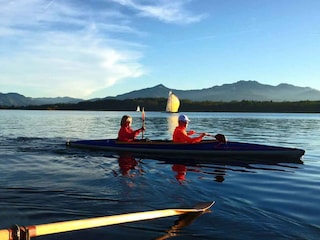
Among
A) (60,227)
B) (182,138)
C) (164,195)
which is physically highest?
(182,138)

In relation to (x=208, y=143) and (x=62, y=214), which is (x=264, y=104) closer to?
(x=208, y=143)

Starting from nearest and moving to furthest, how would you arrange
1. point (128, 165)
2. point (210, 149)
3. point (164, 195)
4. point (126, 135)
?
point (164, 195) → point (128, 165) → point (210, 149) → point (126, 135)

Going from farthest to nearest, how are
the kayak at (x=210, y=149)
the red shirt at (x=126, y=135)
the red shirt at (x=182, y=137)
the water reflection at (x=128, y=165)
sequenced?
the red shirt at (x=126, y=135) < the red shirt at (x=182, y=137) < the kayak at (x=210, y=149) < the water reflection at (x=128, y=165)

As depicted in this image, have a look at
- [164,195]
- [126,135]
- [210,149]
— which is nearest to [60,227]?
[164,195]

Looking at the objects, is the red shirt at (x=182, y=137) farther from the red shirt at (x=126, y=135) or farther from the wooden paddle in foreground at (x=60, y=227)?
the wooden paddle in foreground at (x=60, y=227)

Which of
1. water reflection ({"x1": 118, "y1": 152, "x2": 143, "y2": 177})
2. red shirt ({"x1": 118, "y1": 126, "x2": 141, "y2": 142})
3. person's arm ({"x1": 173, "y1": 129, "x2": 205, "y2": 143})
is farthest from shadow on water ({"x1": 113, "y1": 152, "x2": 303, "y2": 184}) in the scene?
red shirt ({"x1": 118, "y1": 126, "x2": 141, "y2": 142})

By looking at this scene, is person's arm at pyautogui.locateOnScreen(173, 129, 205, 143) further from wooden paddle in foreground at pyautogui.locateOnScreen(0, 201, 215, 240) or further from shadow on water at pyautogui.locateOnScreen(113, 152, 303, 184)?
wooden paddle in foreground at pyautogui.locateOnScreen(0, 201, 215, 240)

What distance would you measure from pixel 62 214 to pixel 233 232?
4.13 m

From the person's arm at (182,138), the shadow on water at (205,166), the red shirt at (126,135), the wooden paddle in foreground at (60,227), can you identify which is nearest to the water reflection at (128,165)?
the shadow on water at (205,166)

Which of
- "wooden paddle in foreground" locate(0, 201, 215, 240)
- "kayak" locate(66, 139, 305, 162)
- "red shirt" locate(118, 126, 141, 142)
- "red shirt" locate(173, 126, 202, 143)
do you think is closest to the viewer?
"wooden paddle in foreground" locate(0, 201, 215, 240)

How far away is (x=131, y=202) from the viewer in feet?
33.9

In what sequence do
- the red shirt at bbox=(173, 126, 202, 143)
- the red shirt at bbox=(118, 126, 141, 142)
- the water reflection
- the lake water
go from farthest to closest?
1. the red shirt at bbox=(118, 126, 141, 142)
2. the red shirt at bbox=(173, 126, 202, 143)
3. the water reflection
4. the lake water

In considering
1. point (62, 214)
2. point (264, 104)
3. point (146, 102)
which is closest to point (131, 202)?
point (62, 214)

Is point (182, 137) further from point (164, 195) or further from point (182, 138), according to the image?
point (164, 195)
